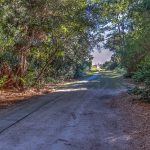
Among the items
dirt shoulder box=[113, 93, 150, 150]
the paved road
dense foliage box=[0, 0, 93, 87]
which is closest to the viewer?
the paved road

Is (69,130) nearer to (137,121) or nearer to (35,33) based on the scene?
(137,121)

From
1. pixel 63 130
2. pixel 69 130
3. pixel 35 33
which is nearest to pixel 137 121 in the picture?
pixel 69 130

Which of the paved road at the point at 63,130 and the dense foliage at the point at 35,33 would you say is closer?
the paved road at the point at 63,130

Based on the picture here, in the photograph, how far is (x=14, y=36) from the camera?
67.2 feet

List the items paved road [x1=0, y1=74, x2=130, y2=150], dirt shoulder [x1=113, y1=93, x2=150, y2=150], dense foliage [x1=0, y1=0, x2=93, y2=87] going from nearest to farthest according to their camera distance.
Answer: paved road [x1=0, y1=74, x2=130, y2=150] < dirt shoulder [x1=113, y1=93, x2=150, y2=150] < dense foliage [x1=0, y1=0, x2=93, y2=87]

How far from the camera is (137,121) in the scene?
1193 cm

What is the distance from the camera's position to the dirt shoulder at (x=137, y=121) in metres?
8.87

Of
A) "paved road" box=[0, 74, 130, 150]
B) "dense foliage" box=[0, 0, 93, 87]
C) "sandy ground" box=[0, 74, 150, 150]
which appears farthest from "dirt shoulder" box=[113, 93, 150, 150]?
"dense foliage" box=[0, 0, 93, 87]

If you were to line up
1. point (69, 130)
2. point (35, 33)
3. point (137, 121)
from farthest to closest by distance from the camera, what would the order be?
point (35, 33), point (137, 121), point (69, 130)

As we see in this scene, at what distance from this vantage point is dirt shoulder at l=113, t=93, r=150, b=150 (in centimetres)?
887

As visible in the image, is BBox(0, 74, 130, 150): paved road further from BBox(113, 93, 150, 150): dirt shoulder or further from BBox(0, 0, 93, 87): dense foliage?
BBox(0, 0, 93, 87): dense foliage

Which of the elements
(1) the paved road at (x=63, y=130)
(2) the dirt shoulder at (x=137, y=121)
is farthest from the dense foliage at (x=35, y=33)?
(2) the dirt shoulder at (x=137, y=121)

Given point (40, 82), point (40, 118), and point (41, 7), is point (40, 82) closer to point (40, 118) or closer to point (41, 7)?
point (41, 7)

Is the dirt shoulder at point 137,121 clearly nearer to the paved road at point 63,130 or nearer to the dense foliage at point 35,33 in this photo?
the paved road at point 63,130
